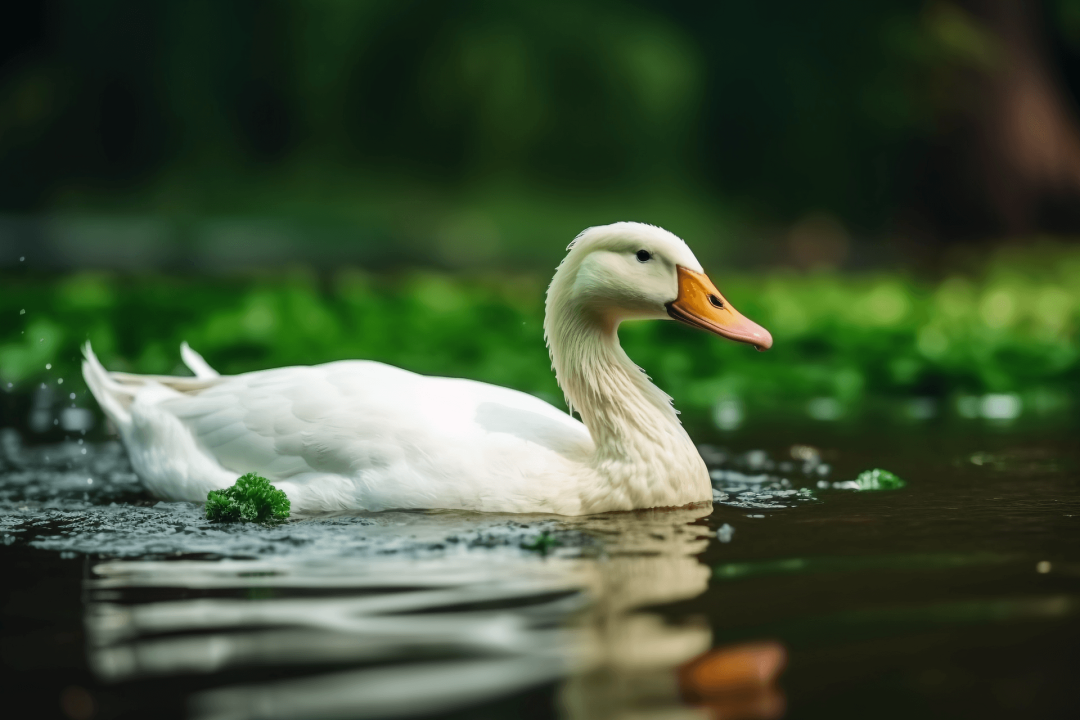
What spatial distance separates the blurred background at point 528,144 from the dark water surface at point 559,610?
20.8ft

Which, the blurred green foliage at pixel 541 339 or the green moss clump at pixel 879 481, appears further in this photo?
the blurred green foliage at pixel 541 339

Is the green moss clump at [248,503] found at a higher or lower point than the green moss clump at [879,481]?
lower

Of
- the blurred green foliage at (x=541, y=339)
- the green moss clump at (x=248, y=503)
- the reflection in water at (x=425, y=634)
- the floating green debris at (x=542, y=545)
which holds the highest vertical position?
the blurred green foliage at (x=541, y=339)

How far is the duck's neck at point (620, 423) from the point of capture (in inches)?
189

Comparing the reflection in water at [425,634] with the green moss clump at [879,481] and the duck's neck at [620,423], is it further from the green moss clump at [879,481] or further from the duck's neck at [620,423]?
the green moss clump at [879,481]

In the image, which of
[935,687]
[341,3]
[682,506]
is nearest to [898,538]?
[682,506]

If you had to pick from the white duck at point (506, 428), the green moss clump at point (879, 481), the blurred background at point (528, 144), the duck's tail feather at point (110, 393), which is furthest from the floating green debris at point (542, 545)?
the blurred background at point (528, 144)

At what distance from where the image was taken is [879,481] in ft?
17.6

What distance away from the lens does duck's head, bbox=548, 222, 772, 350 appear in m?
4.94

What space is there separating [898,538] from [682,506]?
902 millimetres

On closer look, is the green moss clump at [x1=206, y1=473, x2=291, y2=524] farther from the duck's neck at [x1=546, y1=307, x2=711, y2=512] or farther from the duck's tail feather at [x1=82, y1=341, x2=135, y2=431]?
the duck's tail feather at [x1=82, y1=341, x2=135, y2=431]

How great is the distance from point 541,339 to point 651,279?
16.4 feet

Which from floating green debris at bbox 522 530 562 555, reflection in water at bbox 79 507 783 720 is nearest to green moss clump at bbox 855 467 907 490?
reflection in water at bbox 79 507 783 720

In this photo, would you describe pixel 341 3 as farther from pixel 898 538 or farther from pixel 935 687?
pixel 935 687
